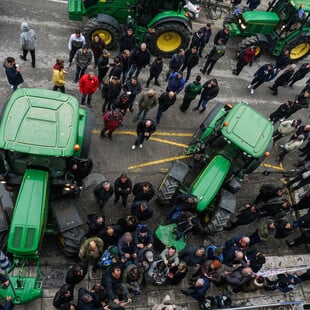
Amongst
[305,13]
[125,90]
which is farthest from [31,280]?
[305,13]

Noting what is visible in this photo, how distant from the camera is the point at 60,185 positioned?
7934mm

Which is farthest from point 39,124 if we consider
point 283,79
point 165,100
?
point 283,79

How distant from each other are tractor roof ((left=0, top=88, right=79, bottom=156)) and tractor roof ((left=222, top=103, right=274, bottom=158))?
376 cm

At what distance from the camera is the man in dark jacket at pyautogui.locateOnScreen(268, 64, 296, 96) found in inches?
493

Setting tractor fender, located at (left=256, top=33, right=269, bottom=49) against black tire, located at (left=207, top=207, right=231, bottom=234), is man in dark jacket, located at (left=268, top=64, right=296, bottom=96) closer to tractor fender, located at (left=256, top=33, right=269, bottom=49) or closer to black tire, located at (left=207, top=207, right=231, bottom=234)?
tractor fender, located at (left=256, top=33, right=269, bottom=49)

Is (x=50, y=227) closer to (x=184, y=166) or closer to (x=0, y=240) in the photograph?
(x=0, y=240)

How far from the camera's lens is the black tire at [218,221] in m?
8.91

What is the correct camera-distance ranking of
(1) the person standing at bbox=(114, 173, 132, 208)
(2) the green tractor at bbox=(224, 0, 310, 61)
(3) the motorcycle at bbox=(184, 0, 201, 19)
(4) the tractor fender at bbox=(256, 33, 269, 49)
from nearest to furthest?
(1) the person standing at bbox=(114, 173, 132, 208)
(2) the green tractor at bbox=(224, 0, 310, 61)
(4) the tractor fender at bbox=(256, 33, 269, 49)
(3) the motorcycle at bbox=(184, 0, 201, 19)

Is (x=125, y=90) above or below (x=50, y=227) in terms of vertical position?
above

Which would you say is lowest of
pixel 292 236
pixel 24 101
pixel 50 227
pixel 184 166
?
pixel 292 236

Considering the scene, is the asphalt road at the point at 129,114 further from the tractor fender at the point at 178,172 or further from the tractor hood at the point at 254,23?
the tractor fender at the point at 178,172

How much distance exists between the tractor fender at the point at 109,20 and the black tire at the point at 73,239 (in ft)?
23.2

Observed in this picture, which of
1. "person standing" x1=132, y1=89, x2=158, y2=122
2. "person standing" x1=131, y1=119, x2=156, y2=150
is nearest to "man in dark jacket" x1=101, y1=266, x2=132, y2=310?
"person standing" x1=131, y1=119, x2=156, y2=150

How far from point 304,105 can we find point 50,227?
8599 mm
